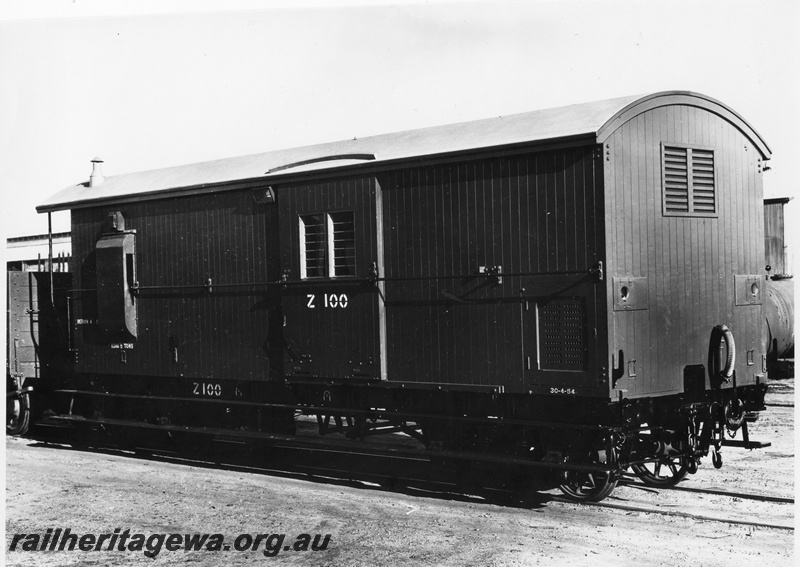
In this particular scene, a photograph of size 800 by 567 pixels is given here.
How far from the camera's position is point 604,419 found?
9297mm

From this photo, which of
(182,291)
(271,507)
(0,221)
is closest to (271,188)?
(182,291)

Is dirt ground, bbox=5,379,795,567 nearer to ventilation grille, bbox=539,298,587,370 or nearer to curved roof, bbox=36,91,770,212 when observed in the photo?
ventilation grille, bbox=539,298,587,370

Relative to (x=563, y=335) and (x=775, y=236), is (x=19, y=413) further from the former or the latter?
(x=775, y=236)

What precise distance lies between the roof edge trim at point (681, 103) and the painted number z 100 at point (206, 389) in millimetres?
6931

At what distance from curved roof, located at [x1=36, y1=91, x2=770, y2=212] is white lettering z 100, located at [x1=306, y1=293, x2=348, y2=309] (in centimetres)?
158

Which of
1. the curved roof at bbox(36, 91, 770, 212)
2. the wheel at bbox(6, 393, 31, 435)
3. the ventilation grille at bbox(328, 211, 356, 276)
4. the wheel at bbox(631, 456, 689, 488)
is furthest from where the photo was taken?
the wheel at bbox(6, 393, 31, 435)

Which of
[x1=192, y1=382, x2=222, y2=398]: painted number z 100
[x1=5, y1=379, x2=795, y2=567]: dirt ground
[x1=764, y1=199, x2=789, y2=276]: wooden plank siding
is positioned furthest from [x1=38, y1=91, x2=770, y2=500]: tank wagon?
[x1=764, y1=199, x2=789, y2=276]: wooden plank siding

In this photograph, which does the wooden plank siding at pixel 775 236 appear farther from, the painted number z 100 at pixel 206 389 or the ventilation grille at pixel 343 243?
the painted number z 100 at pixel 206 389

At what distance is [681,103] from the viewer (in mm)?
9695

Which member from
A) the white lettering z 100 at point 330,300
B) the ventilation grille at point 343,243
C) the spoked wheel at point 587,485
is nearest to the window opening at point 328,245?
the ventilation grille at point 343,243

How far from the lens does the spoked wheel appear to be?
9477 millimetres

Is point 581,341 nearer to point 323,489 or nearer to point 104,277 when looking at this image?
point 323,489

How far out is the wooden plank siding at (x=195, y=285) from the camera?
40.0 ft

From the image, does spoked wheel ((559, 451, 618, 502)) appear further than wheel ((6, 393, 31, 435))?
No
